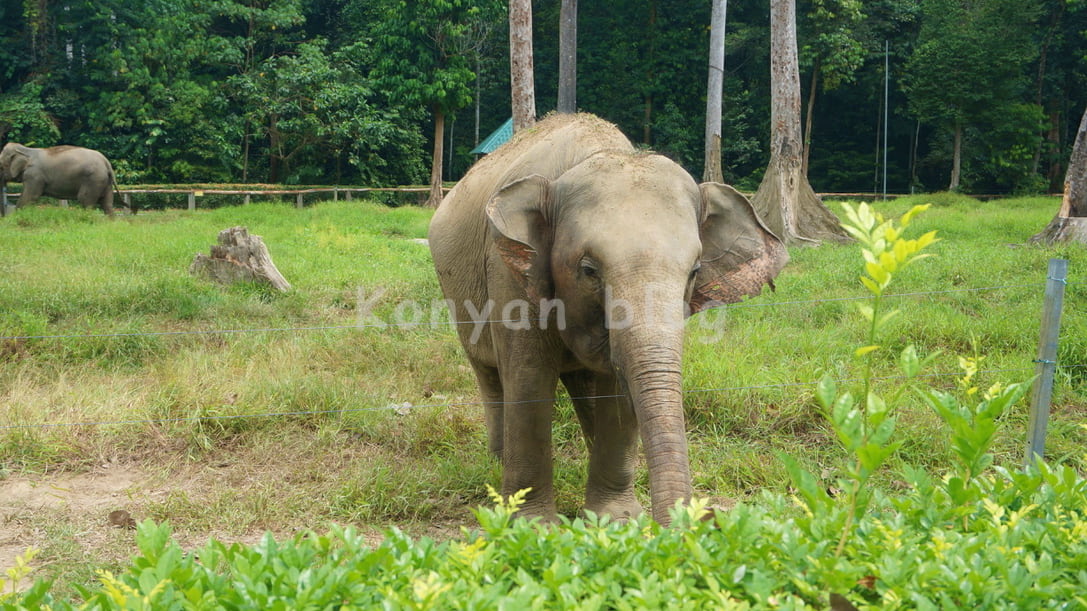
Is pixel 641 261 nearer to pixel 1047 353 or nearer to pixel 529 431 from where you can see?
pixel 529 431

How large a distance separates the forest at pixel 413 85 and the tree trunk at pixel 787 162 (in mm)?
11292

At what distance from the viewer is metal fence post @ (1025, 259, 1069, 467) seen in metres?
4.29

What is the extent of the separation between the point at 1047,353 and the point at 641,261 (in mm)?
2031

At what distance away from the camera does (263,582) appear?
2145mm

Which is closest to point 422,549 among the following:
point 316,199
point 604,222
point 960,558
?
point 960,558

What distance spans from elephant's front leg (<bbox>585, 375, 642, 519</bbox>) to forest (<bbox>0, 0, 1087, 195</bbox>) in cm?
2039

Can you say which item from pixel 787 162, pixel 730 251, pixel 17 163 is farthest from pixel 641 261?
pixel 17 163

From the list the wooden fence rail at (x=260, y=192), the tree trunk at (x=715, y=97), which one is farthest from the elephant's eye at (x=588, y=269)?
the wooden fence rail at (x=260, y=192)

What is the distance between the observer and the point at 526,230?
4.25 meters

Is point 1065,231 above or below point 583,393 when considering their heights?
above

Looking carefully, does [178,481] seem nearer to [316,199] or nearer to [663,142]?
[316,199]

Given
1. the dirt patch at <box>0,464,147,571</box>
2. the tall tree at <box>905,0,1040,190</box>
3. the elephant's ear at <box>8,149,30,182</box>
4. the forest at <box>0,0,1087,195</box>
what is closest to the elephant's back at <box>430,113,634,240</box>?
the dirt patch at <box>0,464,147,571</box>

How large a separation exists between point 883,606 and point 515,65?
13.4 meters

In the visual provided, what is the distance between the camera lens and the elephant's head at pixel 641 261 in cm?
355
